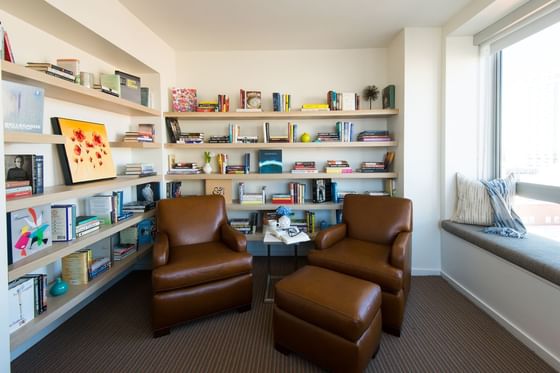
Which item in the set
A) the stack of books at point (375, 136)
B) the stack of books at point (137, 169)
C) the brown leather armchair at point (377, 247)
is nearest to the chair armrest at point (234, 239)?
the brown leather armchair at point (377, 247)

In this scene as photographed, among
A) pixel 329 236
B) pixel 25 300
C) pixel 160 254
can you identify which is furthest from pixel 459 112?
pixel 25 300

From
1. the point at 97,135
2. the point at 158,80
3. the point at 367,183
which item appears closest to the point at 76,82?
the point at 97,135

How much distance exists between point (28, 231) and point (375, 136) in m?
3.06

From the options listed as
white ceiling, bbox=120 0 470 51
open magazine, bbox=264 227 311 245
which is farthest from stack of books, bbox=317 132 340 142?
open magazine, bbox=264 227 311 245

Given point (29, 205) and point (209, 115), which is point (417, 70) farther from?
point (29, 205)

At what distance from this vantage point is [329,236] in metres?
2.53

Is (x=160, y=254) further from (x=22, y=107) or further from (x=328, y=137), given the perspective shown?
(x=328, y=137)

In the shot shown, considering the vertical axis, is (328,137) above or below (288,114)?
below

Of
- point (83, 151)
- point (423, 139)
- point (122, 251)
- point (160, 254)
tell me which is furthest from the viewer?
point (423, 139)

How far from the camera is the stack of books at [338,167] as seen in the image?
3275 mm

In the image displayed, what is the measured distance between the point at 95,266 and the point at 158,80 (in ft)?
6.50

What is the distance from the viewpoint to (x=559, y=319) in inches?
67.3

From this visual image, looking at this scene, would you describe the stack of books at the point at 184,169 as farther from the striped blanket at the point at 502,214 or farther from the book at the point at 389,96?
the striped blanket at the point at 502,214

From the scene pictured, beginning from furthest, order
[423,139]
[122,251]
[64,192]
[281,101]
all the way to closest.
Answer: [281,101]
[423,139]
[122,251]
[64,192]
